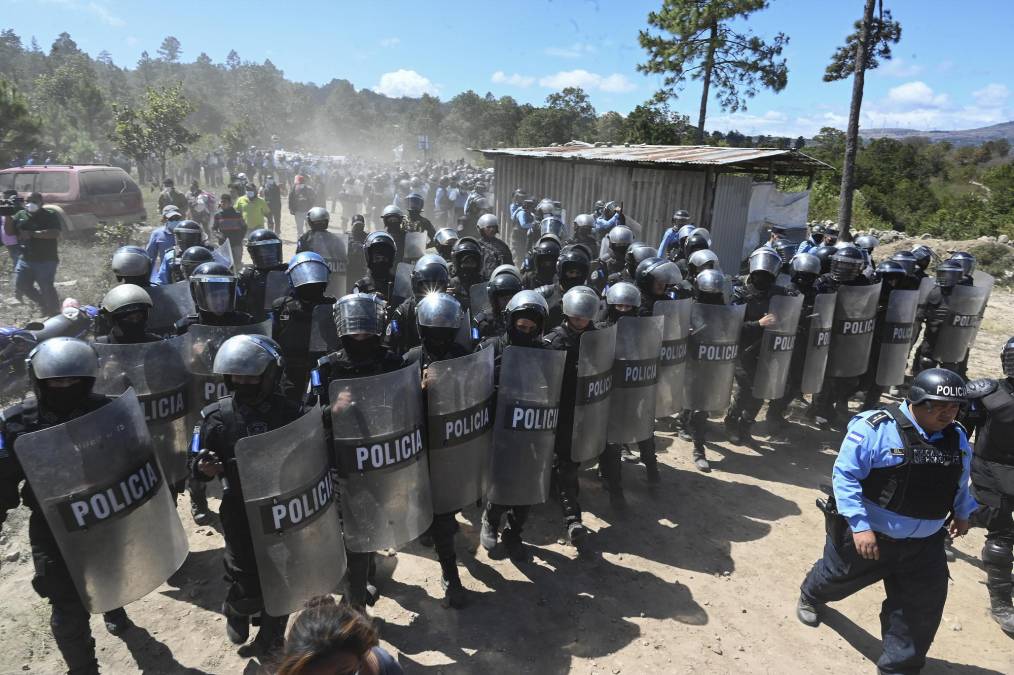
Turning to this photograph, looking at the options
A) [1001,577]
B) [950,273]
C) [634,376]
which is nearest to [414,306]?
[634,376]

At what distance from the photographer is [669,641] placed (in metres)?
4.24

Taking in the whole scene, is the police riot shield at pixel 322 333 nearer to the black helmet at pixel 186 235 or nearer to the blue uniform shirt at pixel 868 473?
the black helmet at pixel 186 235

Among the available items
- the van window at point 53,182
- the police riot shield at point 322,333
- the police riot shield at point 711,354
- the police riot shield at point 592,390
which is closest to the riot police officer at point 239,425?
the police riot shield at point 322,333

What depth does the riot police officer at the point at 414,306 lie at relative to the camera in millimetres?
5629

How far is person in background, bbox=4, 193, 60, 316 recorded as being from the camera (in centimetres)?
958

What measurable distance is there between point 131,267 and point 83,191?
12.5 m

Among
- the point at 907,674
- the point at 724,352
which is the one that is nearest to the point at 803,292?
the point at 724,352

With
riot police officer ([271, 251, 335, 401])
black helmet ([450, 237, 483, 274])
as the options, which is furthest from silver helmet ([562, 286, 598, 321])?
black helmet ([450, 237, 483, 274])

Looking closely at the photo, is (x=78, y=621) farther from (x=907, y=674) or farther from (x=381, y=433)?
(x=907, y=674)

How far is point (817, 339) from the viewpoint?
6.97 meters

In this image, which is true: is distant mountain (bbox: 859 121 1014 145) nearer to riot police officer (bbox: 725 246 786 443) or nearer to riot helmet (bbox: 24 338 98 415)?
riot police officer (bbox: 725 246 786 443)

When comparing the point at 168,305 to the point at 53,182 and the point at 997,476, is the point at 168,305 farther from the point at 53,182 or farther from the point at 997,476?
the point at 53,182

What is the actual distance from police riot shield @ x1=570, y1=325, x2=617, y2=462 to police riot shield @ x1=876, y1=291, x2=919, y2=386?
4148mm

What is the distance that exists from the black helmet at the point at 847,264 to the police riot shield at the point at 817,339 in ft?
0.91
